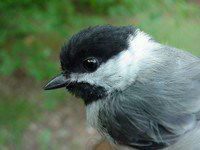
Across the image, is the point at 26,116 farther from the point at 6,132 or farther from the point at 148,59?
the point at 148,59

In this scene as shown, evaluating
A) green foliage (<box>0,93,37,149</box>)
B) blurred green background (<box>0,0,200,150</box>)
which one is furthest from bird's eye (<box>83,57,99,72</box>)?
green foliage (<box>0,93,37,149</box>)

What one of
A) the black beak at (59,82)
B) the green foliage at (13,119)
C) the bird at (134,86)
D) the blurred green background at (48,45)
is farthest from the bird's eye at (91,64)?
the green foliage at (13,119)

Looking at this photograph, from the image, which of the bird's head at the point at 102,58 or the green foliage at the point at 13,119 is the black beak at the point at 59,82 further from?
the green foliage at the point at 13,119

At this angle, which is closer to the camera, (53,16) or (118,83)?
(118,83)

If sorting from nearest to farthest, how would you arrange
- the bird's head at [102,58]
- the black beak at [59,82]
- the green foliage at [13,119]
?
the bird's head at [102,58]
the black beak at [59,82]
the green foliage at [13,119]

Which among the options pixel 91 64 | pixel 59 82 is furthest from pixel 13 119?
pixel 91 64

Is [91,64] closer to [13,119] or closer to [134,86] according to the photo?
[134,86]

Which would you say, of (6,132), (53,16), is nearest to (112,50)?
(53,16)
